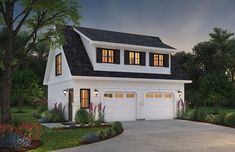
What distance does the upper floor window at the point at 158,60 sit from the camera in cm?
2344

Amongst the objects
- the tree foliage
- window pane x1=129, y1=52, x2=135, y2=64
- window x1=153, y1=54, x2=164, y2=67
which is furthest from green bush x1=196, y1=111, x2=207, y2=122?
the tree foliage

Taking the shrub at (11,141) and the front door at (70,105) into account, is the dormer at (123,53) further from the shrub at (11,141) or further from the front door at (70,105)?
the shrub at (11,141)

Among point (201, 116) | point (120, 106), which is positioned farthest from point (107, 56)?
point (201, 116)

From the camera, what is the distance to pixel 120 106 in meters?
21.6

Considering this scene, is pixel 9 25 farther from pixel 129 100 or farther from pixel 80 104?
pixel 129 100

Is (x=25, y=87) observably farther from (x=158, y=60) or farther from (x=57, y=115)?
(x=158, y=60)

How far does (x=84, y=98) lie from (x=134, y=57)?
5250 mm

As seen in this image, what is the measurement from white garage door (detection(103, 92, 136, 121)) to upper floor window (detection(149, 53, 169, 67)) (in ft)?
10.7

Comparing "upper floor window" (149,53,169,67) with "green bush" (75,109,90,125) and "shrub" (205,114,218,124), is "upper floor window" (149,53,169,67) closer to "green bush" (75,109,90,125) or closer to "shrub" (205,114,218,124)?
"shrub" (205,114,218,124)

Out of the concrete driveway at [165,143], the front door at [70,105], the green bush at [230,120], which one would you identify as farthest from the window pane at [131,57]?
the concrete driveway at [165,143]

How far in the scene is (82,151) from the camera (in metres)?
10.3

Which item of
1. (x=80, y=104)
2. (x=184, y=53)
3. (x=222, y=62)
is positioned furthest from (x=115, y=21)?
(x=222, y=62)

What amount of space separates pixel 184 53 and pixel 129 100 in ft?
94.4

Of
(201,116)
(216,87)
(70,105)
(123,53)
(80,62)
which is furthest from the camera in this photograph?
(216,87)
